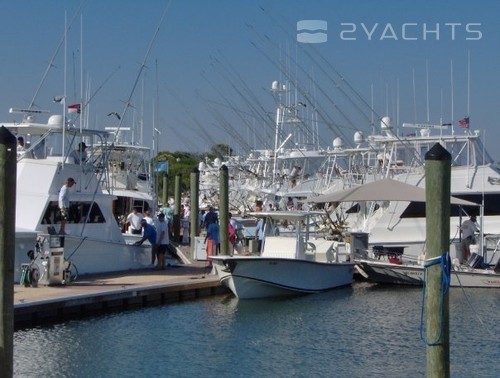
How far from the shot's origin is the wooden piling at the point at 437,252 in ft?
37.6

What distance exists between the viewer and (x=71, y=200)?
23188 mm

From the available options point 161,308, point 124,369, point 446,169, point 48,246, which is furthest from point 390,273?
point 446,169

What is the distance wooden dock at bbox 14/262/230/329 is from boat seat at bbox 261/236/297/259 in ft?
5.31

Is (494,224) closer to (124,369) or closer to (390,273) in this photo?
(390,273)

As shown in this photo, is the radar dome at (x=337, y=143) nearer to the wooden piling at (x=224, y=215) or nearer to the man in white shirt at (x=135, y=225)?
the man in white shirt at (x=135, y=225)

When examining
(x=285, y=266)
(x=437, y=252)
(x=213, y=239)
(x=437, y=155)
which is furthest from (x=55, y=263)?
(x=437, y=155)

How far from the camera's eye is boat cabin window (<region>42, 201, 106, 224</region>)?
22538 millimetres

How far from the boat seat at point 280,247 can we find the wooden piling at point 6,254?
42.3ft

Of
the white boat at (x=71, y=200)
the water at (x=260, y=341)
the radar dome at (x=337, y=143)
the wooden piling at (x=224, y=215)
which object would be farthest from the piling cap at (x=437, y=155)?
the radar dome at (x=337, y=143)

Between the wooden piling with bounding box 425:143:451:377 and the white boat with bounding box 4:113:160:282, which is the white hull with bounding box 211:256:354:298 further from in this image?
the wooden piling with bounding box 425:143:451:377

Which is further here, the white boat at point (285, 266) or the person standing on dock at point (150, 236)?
the person standing on dock at point (150, 236)

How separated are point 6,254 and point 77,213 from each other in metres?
11.9

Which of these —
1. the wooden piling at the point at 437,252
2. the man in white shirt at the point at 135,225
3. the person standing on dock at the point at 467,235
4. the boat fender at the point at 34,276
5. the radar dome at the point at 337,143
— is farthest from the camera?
the radar dome at the point at 337,143

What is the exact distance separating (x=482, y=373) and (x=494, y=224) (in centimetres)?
1498
